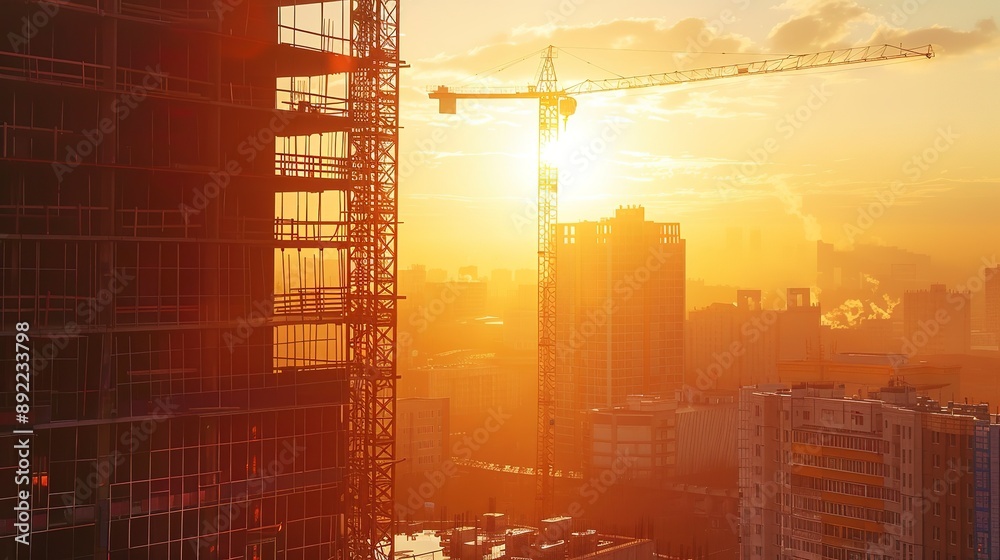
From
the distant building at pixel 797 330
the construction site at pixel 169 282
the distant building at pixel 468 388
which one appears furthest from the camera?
the distant building at pixel 797 330

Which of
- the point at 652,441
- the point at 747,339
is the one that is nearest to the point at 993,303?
the point at 747,339

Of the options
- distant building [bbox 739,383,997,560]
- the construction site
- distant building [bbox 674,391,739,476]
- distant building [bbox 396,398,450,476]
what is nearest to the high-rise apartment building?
distant building [bbox 674,391,739,476]

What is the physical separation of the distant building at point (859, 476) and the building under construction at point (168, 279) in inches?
948

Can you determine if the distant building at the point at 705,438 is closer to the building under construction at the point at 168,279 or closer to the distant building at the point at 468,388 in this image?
the distant building at the point at 468,388

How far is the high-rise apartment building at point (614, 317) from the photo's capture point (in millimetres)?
96500

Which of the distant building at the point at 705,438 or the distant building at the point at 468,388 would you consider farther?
the distant building at the point at 468,388

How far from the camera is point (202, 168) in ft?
62.8

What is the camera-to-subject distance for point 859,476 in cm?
4028

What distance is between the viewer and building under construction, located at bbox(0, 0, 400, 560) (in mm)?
17734

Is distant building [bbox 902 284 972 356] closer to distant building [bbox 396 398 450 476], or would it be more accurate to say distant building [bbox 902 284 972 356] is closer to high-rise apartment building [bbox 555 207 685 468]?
high-rise apartment building [bbox 555 207 685 468]

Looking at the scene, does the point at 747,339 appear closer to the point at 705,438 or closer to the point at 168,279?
the point at 705,438

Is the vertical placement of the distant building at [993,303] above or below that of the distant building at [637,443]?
above

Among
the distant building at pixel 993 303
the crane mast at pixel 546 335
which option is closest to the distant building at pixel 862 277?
the distant building at pixel 993 303

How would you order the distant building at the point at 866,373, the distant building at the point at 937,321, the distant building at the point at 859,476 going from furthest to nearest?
the distant building at the point at 937,321, the distant building at the point at 866,373, the distant building at the point at 859,476
